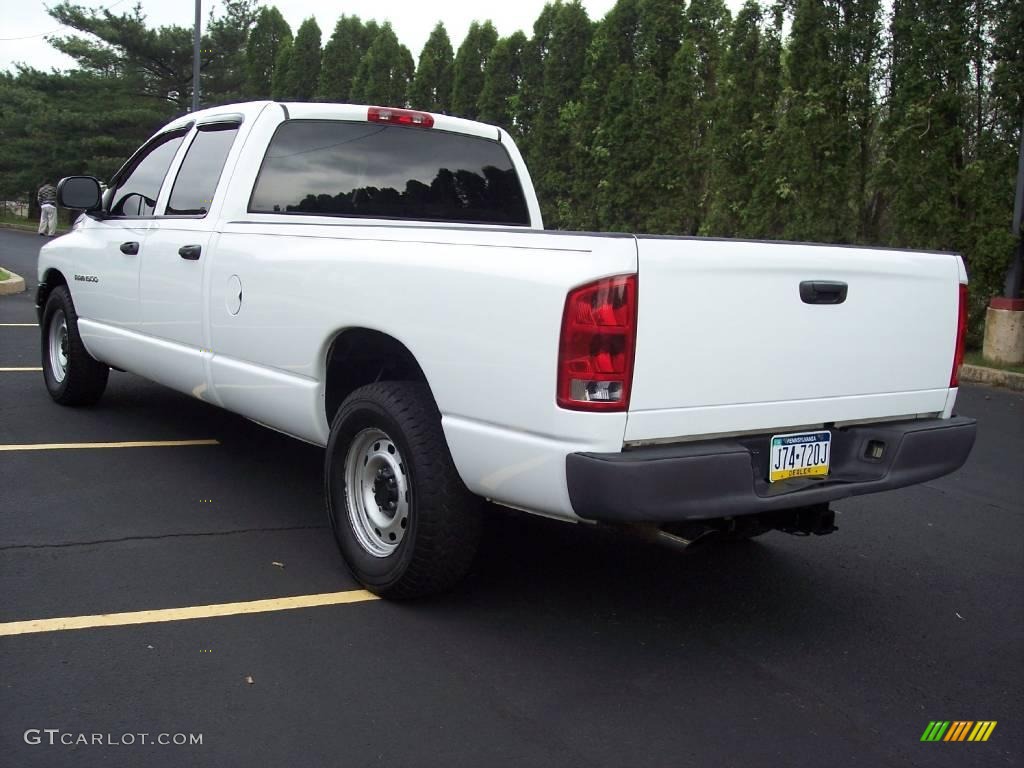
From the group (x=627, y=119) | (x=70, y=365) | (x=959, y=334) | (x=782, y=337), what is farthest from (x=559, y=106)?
(x=782, y=337)

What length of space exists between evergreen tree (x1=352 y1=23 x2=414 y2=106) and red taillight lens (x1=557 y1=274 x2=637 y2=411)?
79.9ft

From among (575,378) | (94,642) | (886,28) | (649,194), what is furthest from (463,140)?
(649,194)

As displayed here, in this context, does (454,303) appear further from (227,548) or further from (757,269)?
(227,548)

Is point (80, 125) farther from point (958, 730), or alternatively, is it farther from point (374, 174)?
point (958, 730)

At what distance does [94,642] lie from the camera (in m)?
3.43

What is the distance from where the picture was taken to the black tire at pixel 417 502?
359 cm

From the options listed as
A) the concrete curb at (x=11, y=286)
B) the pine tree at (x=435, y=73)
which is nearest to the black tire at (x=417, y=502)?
the concrete curb at (x=11, y=286)

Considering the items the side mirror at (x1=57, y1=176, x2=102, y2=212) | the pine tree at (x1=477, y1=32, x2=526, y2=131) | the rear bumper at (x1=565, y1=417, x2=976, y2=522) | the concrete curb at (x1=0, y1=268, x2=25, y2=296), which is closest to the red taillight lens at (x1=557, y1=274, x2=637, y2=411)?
the rear bumper at (x1=565, y1=417, x2=976, y2=522)

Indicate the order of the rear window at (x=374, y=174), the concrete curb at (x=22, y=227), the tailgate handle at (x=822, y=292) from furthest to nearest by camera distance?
the concrete curb at (x=22, y=227) < the rear window at (x=374, y=174) < the tailgate handle at (x=822, y=292)

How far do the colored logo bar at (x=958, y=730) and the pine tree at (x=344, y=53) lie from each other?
2771 centimetres

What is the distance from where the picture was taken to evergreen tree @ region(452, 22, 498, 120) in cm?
2284

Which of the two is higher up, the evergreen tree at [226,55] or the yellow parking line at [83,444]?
the evergreen tree at [226,55]

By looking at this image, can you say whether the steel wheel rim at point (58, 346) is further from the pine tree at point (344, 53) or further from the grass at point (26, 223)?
the grass at point (26, 223)

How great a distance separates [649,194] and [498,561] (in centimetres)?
1378
